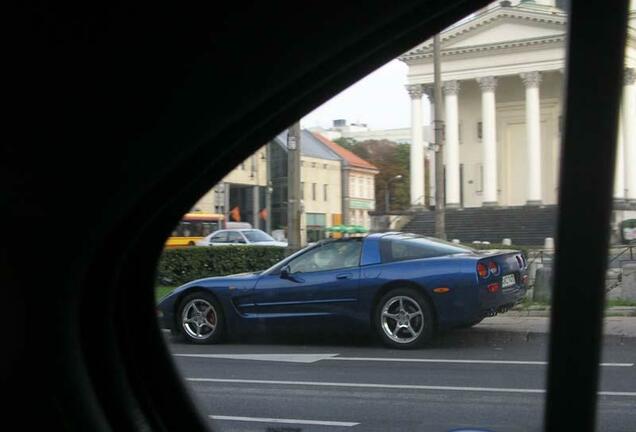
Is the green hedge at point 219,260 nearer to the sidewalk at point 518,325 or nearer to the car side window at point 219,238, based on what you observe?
the sidewalk at point 518,325

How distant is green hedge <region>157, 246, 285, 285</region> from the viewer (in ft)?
53.3

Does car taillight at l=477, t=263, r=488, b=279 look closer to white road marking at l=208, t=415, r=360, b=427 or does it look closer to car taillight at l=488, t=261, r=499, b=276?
car taillight at l=488, t=261, r=499, b=276

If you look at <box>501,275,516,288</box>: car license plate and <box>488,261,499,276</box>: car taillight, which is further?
<box>501,275,516,288</box>: car license plate

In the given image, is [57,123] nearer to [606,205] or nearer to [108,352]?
[108,352]

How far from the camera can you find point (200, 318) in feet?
31.6

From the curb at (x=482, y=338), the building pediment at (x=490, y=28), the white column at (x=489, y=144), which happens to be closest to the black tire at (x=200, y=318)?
the curb at (x=482, y=338)

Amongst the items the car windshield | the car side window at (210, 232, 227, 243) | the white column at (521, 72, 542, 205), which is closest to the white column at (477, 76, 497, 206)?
the car windshield

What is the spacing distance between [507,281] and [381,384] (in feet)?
8.20

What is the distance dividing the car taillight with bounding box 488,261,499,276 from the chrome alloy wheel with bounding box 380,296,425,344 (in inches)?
A: 33.6

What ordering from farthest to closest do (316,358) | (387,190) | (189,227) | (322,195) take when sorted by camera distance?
(387,190) < (322,195) < (189,227) < (316,358)

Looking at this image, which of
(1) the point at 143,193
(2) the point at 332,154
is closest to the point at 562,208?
(1) the point at 143,193

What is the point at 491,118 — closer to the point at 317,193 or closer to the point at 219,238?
the point at 317,193

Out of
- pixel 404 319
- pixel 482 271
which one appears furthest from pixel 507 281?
pixel 404 319

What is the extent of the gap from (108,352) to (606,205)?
1.85m
